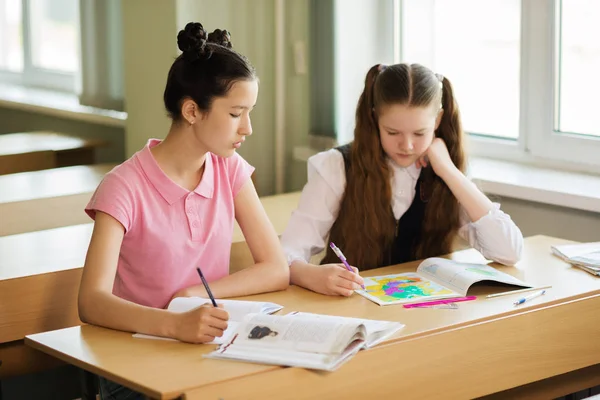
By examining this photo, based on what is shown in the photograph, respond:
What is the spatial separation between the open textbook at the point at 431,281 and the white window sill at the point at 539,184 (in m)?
0.49

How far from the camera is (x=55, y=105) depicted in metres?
4.78

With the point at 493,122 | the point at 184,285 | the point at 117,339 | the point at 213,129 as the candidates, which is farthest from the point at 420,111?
the point at 493,122

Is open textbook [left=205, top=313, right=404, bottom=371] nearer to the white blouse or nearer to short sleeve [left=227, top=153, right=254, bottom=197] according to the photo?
short sleeve [left=227, top=153, right=254, bottom=197]

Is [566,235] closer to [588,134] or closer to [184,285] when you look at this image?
[588,134]

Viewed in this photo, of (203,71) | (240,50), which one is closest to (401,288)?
(203,71)

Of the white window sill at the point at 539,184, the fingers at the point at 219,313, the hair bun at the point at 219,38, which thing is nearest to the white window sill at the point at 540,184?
the white window sill at the point at 539,184

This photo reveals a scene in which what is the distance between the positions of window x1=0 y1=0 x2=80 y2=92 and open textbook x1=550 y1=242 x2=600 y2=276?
3450 millimetres

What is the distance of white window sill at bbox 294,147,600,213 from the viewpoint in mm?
2764

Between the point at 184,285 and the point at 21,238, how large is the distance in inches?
32.5

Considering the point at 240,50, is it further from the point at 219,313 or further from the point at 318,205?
the point at 219,313

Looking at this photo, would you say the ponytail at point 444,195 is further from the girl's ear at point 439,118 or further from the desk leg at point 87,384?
the desk leg at point 87,384

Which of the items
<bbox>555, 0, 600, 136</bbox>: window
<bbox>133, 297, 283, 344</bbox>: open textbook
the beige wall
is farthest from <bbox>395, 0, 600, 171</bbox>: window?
<bbox>133, 297, 283, 344</bbox>: open textbook

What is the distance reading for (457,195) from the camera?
94.9 inches

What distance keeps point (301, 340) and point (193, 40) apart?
0.68 metres
